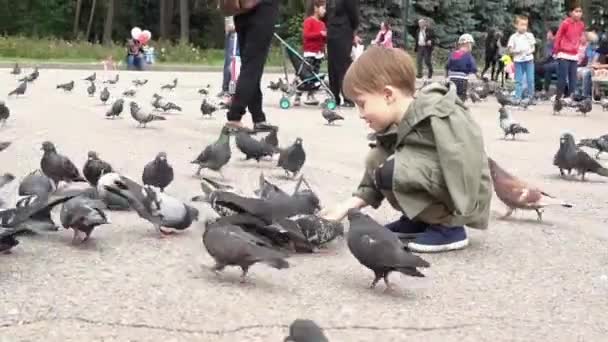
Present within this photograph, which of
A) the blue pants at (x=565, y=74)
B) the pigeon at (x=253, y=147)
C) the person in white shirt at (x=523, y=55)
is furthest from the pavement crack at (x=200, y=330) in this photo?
the person in white shirt at (x=523, y=55)

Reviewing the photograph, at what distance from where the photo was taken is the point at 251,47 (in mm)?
8922

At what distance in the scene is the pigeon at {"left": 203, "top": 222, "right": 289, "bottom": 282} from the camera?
4.03 m

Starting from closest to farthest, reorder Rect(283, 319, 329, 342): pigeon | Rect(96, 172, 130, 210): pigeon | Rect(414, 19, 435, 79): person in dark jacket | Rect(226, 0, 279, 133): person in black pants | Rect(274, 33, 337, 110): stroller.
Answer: Rect(283, 319, 329, 342): pigeon → Rect(96, 172, 130, 210): pigeon → Rect(226, 0, 279, 133): person in black pants → Rect(274, 33, 337, 110): stroller → Rect(414, 19, 435, 79): person in dark jacket

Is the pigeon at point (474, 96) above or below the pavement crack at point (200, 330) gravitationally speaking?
below

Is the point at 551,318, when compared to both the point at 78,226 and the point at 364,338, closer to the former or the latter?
the point at 364,338

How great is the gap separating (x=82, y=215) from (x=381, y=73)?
1580 millimetres

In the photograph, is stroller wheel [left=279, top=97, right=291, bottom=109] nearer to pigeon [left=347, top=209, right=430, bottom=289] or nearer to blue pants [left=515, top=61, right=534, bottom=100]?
blue pants [left=515, top=61, right=534, bottom=100]

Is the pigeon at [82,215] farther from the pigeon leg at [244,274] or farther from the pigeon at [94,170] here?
the pigeon at [94,170]

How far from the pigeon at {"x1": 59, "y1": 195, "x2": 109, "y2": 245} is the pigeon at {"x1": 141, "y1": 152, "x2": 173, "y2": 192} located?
1354 millimetres

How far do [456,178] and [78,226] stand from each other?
71.4 inches

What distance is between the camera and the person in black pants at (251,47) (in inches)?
348

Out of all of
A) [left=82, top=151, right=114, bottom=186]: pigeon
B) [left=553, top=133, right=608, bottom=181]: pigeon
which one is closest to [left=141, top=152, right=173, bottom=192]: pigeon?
[left=82, top=151, right=114, bottom=186]: pigeon

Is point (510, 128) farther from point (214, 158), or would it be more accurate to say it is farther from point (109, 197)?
point (109, 197)

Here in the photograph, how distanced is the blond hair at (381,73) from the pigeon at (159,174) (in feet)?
5.95
